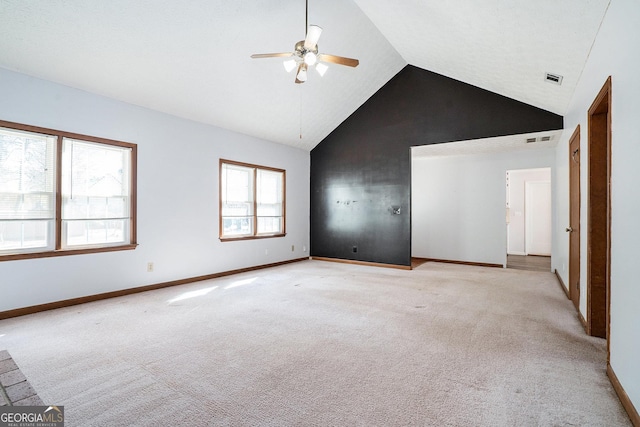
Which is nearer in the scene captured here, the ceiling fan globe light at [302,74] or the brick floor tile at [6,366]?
the brick floor tile at [6,366]

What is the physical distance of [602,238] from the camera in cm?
279

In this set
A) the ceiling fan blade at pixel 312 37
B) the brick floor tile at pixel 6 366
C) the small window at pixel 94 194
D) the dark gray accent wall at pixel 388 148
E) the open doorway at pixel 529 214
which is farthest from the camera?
the open doorway at pixel 529 214

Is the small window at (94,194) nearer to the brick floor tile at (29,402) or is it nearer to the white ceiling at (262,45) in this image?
the white ceiling at (262,45)

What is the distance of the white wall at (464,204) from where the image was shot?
655 centimetres

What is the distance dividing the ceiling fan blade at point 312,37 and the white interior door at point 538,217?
7.51 m

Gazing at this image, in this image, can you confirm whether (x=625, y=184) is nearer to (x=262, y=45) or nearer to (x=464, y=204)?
(x=262, y=45)

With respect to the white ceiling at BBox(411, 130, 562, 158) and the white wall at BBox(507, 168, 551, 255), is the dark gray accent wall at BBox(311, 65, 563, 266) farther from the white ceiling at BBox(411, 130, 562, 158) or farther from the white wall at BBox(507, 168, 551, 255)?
the white wall at BBox(507, 168, 551, 255)

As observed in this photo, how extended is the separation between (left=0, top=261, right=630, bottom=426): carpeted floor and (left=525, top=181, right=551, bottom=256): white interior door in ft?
15.3

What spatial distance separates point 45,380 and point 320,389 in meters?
1.88

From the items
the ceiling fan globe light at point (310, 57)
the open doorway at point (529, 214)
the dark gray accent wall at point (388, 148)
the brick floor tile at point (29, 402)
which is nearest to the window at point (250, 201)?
the dark gray accent wall at point (388, 148)

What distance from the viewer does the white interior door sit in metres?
8.12

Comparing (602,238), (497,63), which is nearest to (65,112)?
(497,63)

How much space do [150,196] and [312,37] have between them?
3275mm

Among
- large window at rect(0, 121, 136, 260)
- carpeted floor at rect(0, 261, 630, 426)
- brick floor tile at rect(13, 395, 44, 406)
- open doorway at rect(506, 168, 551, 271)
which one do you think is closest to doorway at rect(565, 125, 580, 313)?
carpeted floor at rect(0, 261, 630, 426)
